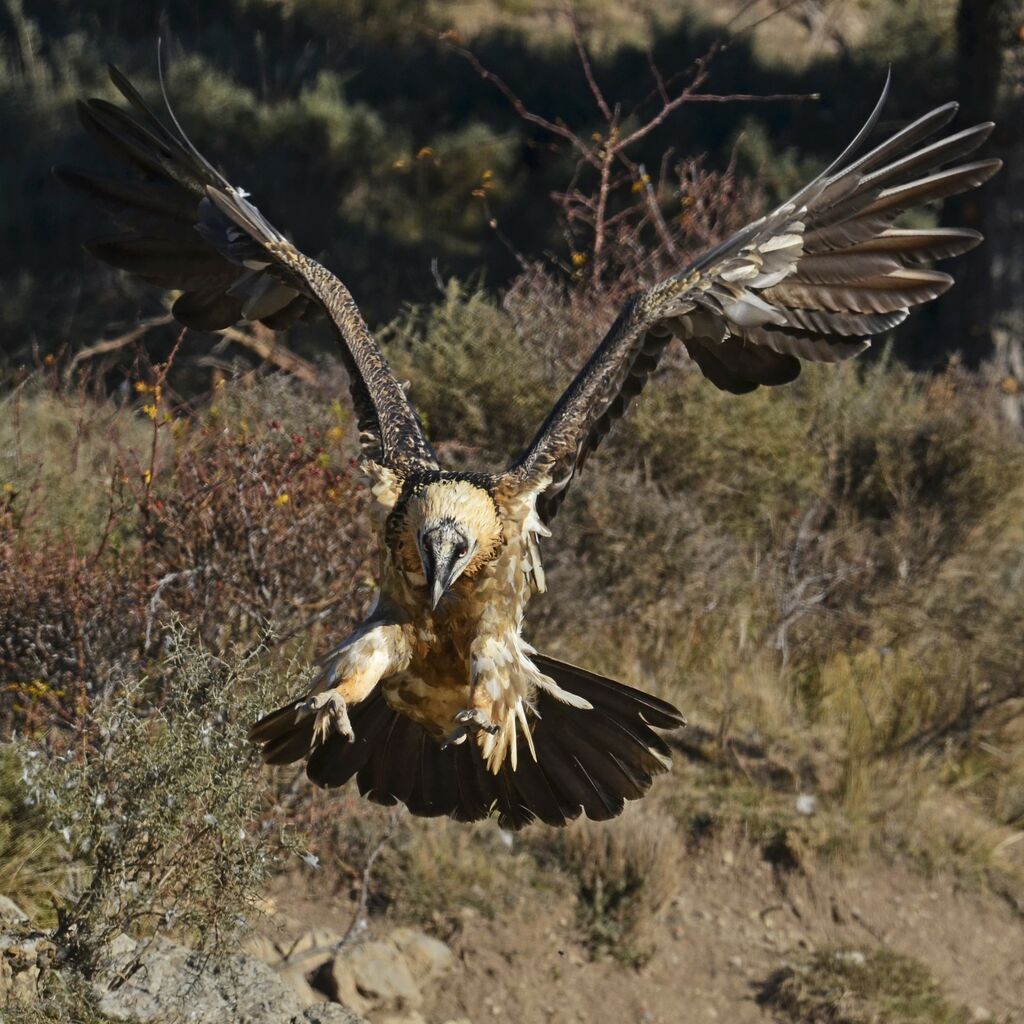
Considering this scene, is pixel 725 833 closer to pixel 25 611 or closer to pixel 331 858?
pixel 331 858

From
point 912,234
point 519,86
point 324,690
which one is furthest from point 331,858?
point 519,86

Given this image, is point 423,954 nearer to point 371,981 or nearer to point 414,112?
point 371,981

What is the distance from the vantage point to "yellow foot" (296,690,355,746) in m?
5.13

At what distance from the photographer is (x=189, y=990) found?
543cm

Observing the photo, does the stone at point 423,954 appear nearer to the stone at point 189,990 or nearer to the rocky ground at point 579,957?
the rocky ground at point 579,957

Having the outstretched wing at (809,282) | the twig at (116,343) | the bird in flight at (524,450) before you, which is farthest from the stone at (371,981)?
the twig at (116,343)

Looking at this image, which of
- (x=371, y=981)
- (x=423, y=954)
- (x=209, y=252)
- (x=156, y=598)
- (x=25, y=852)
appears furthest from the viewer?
(x=423, y=954)

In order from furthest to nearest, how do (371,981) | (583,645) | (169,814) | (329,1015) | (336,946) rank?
(583,645)
(371,981)
(336,946)
(329,1015)
(169,814)

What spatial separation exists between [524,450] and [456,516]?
1.05 meters

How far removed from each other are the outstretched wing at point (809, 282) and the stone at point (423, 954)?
2.45 meters

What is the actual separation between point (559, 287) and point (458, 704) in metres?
4.74

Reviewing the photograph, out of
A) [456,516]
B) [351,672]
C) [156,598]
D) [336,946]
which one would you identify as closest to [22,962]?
[351,672]

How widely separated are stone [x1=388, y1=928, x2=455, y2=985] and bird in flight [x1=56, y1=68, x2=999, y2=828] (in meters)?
1.58

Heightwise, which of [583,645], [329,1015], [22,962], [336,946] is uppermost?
[22,962]
